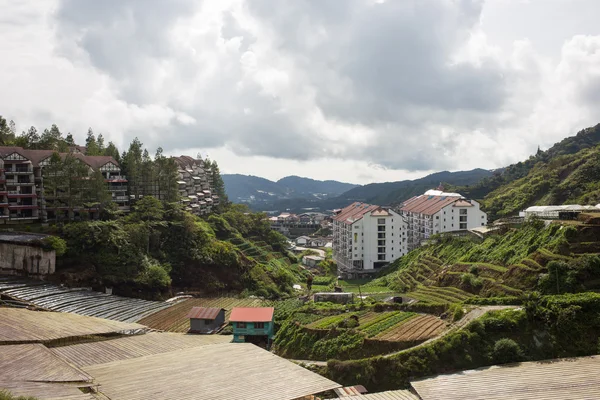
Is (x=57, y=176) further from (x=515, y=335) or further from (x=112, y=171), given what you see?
(x=515, y=335)

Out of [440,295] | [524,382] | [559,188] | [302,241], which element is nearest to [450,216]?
[559,188]

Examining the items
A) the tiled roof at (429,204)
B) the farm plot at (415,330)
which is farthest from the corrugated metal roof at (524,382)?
the tiled roof at (429,204)

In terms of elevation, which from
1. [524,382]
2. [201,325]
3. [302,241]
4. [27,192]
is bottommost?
[302,241]

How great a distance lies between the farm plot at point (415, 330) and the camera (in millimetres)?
25431

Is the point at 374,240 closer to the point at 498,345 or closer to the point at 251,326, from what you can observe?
the point at 251,326

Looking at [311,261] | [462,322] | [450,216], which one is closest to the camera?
[462,322]

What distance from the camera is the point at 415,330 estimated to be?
2658 cm

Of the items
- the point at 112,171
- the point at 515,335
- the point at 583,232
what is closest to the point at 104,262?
the point at 112,171

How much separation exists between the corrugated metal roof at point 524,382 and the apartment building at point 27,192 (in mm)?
36470

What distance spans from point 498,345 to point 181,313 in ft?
77.3

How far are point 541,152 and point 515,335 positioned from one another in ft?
371

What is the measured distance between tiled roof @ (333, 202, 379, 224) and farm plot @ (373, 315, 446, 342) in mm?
35177

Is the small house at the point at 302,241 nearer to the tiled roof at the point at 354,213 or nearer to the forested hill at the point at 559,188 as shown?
the tiled roof at the point at 354,213

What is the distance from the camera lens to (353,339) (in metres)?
26.9
